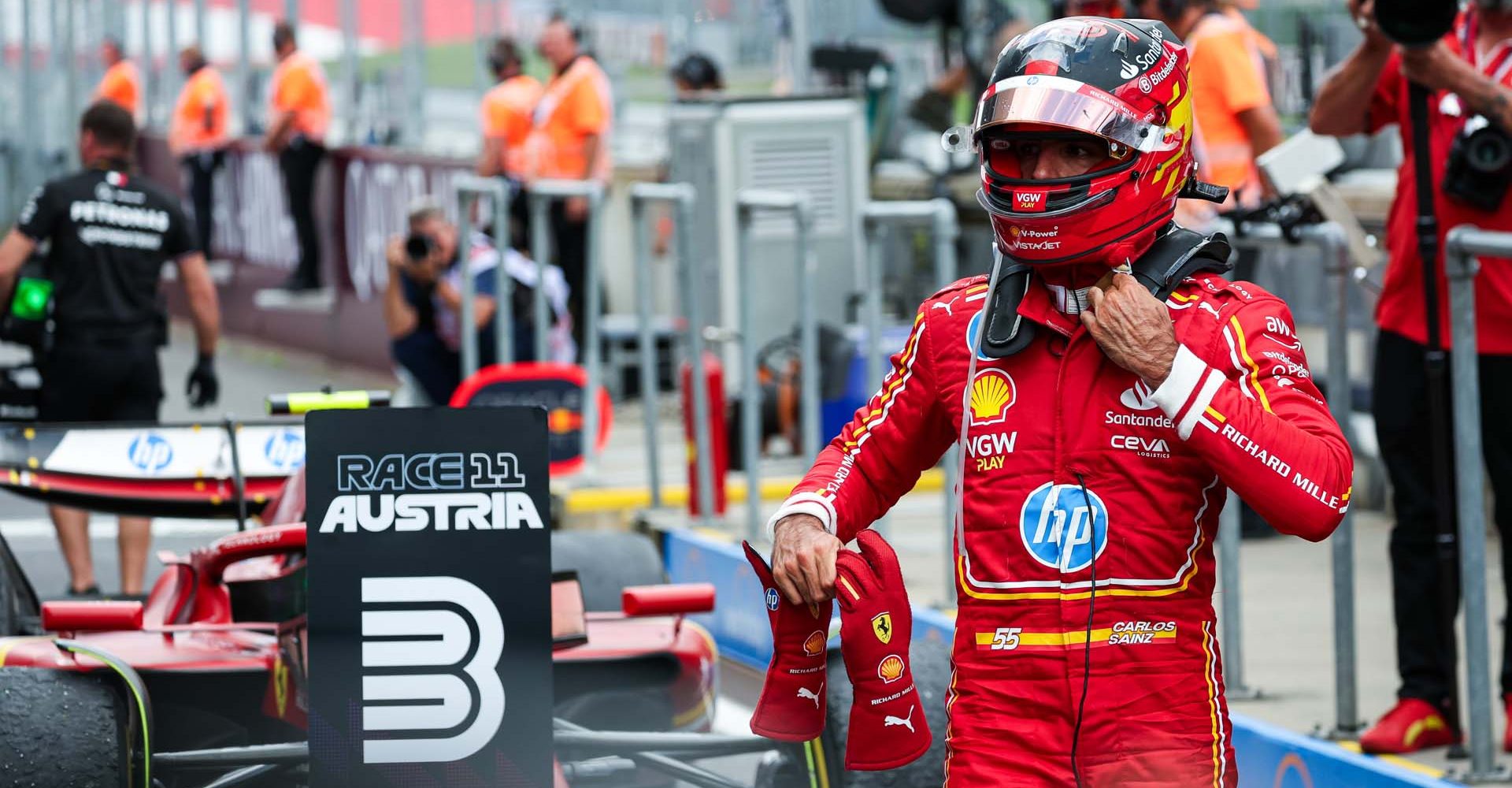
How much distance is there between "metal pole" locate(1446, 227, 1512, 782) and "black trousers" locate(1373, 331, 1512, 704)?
0.36 meters

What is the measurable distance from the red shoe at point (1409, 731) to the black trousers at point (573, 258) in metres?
7.62

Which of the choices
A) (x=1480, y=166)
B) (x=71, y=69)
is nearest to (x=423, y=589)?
(x=1480, y=166)

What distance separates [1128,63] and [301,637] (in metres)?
2.69

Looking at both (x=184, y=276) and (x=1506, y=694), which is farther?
(x=184, y=276)

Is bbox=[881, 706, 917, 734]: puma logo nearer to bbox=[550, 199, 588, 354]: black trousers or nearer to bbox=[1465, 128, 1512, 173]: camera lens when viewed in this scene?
bbox=[1465, 128, 1512, 173]: camera lens

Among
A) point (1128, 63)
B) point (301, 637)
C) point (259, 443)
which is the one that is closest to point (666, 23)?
point (259, 443)

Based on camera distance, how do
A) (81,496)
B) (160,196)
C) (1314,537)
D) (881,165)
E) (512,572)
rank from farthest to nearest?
(881,165)
(160,196)
(81,496)
(512,572)
(1314,537)

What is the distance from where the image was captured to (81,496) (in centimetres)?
664

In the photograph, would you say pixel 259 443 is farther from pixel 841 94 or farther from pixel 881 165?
pixel 881 165

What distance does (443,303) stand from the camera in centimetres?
1097

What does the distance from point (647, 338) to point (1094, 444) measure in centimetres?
624

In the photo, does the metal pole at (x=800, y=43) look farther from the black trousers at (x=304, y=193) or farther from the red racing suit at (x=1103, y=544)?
the red racing suit at (x=1103, y=544)

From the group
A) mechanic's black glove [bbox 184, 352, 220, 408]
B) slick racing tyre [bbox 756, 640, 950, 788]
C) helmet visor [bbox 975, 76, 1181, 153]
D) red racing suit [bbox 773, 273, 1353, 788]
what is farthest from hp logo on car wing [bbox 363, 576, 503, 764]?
mechanic's black glove [bbox 184, 352, 220, 408]

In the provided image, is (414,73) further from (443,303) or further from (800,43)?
(443,303)
